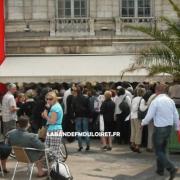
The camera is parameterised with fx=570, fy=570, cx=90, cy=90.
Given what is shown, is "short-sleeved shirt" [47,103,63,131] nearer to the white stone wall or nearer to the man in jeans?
the man in jeans

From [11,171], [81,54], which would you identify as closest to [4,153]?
[11,171]

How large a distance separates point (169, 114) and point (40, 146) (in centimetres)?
259

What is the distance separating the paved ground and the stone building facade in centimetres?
960

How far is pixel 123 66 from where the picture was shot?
20562mm

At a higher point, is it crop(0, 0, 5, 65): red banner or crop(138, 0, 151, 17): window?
crop(138, 0, 151, 17): window

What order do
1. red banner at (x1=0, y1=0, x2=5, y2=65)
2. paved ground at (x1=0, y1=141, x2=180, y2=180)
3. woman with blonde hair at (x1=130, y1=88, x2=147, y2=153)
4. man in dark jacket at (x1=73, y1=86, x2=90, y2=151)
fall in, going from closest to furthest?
paved ground at (x1=0, y1=141, x2=180, y2=180)
woman with blonde hair at (x1=130, y1=88, x2=147, y2=153)
man in dark jacket at (x1=73, y1=86, x2=90, y2=151)
red banner at (x1=0, y1=0, x2=5, y2=65)

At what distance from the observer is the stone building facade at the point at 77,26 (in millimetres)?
24391

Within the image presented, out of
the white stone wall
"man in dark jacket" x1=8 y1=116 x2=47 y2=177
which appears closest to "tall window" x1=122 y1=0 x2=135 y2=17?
the white stone wall

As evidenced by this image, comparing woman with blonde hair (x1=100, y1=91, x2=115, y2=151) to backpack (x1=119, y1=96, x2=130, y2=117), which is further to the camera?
backpack (x1=119, y1=96, x2=130, y2=117)

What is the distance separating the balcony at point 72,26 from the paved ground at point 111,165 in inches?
392

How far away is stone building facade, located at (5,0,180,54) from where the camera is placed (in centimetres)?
2439

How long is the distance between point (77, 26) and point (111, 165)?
12.9m

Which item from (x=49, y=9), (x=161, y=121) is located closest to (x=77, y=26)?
(x=49, y=9)

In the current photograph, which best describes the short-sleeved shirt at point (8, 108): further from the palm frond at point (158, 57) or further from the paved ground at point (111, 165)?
the palm frond at point (158, 57)
